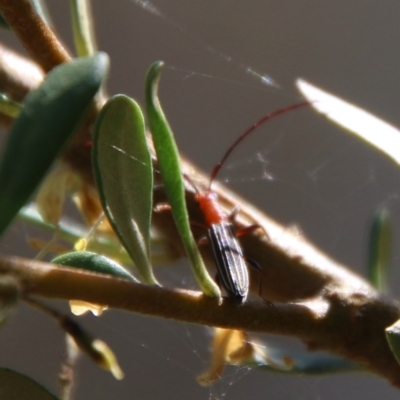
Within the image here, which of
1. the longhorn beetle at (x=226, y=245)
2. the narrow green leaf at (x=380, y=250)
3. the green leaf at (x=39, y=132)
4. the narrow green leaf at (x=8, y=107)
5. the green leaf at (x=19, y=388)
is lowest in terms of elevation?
the green leaf at (x=19, y=388)

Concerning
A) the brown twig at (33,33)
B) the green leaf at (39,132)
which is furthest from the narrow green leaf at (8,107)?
the green leaf at (39,132)

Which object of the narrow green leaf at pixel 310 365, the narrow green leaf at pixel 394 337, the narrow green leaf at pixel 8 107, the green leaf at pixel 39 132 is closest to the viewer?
the green leaf at pixel 39 132

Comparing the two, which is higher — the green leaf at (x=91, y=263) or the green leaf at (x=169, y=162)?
the green leaf at (x=169, y=162)

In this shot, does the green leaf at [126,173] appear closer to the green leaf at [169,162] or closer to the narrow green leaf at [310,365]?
the green leaf at [169,162]

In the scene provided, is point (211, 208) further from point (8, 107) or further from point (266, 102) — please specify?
point (266, 102)

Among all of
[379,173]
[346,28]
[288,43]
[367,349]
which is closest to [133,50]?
[288,43]

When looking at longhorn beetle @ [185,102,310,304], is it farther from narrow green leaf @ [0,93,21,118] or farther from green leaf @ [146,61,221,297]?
narrow green leaf @ [0,93,21,118]
